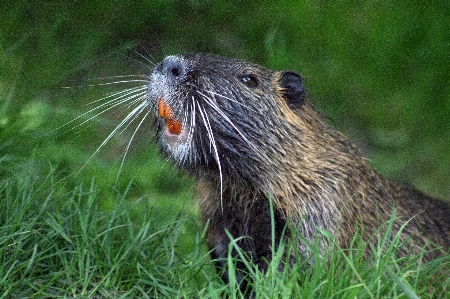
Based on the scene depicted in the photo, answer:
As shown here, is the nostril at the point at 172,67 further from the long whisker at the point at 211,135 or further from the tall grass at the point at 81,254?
the tall grass at the point at 81,254

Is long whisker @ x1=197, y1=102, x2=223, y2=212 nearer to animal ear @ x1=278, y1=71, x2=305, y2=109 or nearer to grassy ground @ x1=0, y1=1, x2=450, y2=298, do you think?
animal ear @ x1=278, y1=71, x2=305, y2=109

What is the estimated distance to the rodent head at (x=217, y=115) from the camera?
4.06 m

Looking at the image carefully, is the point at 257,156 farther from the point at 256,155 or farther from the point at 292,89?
the point at 292,89

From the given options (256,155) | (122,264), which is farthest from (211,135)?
(122,264)

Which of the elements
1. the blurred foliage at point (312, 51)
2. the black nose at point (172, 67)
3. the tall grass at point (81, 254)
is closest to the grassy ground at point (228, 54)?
the blurred foliage at point (312, 51)

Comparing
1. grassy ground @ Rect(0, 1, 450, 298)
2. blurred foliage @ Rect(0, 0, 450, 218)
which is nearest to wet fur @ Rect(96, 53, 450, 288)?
grassy ground @ Rect(0, 1, 450, 298)

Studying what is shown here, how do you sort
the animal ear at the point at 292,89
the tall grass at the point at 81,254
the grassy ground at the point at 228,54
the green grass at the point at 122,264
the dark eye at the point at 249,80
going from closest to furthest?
1. the green grass at the point at 122,264
2. the tall grass at the point at 81,254
3. the dark eye at the point at 249,80
4. the animal ear at the point at 292,89
5. the grassy ground at the point at 228,54

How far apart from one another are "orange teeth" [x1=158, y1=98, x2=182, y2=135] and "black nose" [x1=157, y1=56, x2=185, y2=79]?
119 millimetres

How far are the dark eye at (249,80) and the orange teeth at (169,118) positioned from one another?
0.42 m

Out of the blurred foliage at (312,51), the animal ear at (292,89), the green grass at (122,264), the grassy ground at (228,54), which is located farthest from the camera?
the blurred foliage at (312,51)

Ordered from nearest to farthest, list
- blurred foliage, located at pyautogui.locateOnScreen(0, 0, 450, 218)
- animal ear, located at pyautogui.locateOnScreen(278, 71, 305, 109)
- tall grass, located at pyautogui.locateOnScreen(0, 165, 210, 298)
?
tall grass, located at pyautogui.locateOnScreen(0, 165, 210, 298)
animal ear, located at pyautogui.locateOnScreen(278, 71, 305, 109)
blurred foliage, located at pyautogui.locateOnScreen(0, 0, 450, 218)

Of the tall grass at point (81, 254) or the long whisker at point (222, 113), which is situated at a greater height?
the long whisker at point (222, 113)

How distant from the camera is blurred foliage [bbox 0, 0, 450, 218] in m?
6.42

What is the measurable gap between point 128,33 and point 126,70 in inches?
14.5
